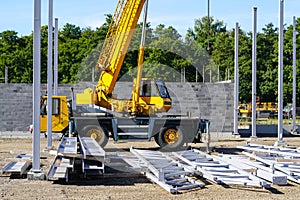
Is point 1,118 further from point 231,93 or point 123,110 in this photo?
point 231,93

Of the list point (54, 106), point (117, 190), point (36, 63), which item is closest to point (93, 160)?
point (117, 190)

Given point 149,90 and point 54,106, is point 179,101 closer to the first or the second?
point 149,90

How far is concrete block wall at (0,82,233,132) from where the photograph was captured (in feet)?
108

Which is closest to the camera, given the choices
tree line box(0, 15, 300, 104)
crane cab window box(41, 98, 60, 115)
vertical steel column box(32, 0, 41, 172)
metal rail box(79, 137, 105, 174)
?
Answer: vertical steel column box(32, 0, 41, 172)

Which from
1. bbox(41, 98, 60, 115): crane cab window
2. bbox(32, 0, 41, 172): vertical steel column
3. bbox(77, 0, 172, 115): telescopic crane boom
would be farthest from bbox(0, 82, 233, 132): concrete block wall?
bbox(32, 0, 41, 172): vertical steel column

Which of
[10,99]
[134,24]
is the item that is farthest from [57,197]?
[10,99]

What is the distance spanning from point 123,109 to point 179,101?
9.12 meters

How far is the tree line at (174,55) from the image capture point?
55188 mm

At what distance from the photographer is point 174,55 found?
185ft

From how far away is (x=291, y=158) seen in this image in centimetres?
1789

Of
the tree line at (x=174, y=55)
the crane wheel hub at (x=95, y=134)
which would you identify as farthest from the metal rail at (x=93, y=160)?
the tree line at (x=174, y=55)

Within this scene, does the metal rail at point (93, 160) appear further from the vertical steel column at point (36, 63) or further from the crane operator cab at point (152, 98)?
the crane operator cab at point (152, 98)

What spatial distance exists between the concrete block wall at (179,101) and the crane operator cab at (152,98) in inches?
286

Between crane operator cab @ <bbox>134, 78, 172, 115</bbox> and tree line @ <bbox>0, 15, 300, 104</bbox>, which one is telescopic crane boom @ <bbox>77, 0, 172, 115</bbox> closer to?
crane operator cab @ <bbox>134, 78, 172, 115</bbox>
